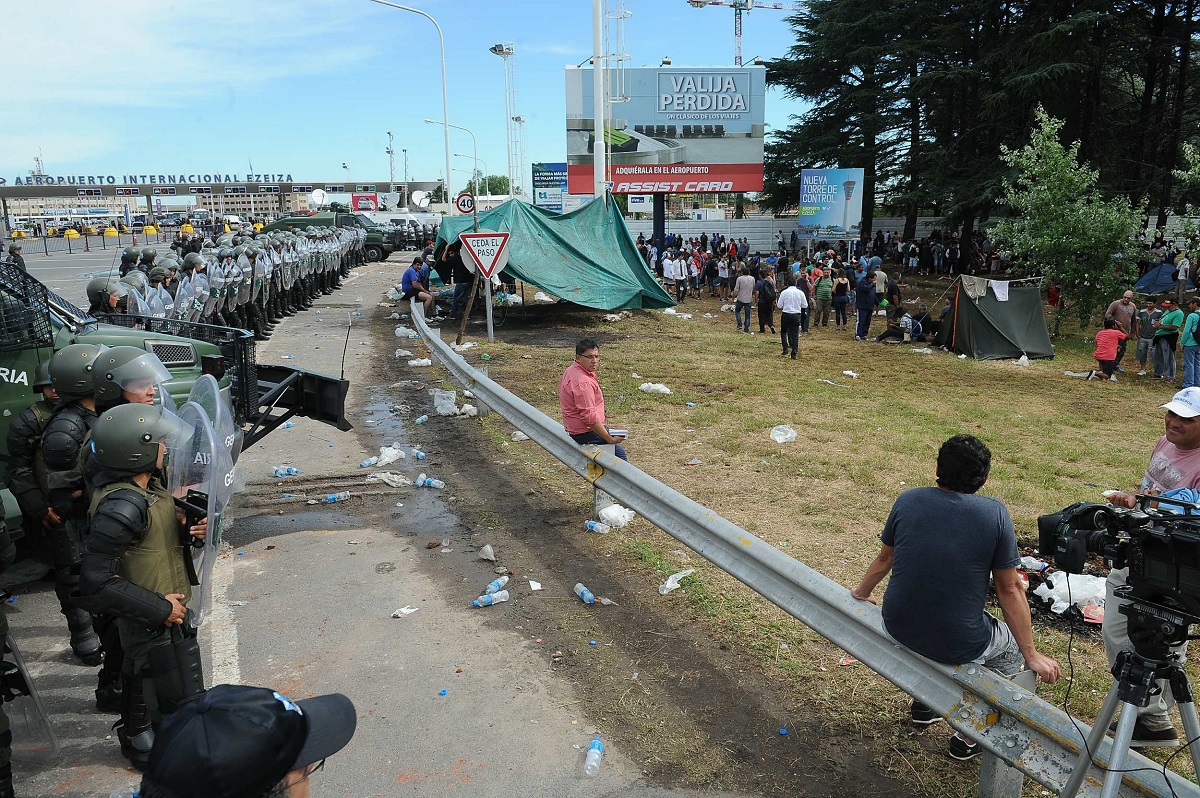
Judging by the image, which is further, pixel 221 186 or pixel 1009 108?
pixel 221 186

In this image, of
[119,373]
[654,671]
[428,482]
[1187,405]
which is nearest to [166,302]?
[428,482]

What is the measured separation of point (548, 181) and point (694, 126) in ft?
89.4

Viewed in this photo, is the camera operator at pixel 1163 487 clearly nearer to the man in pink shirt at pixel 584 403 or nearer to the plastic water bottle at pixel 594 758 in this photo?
the plastic water bottle at pixel 594 758

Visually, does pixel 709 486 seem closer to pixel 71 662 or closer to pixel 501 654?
pixel 501 654

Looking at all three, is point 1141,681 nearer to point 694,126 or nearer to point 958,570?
point 958,570

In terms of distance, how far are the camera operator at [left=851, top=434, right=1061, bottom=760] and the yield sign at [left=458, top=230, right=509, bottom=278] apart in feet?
37.2

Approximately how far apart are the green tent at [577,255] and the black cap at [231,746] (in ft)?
55.2

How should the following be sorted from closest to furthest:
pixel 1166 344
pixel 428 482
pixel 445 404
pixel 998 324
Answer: pixel 428 482, pixel 445 404, pixel 1166 344, pixel 998 324

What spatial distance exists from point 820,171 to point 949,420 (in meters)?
24.0

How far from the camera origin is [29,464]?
16.4 ft

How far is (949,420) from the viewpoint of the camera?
11.3 meters

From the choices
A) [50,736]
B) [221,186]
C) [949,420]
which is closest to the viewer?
[50,736]

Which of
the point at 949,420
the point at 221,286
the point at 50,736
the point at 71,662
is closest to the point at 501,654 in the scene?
the point at 50,736

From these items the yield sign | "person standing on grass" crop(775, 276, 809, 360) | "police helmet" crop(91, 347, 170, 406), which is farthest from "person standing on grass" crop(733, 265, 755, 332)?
"police helmet" crop(91, 347, 170, 406)
